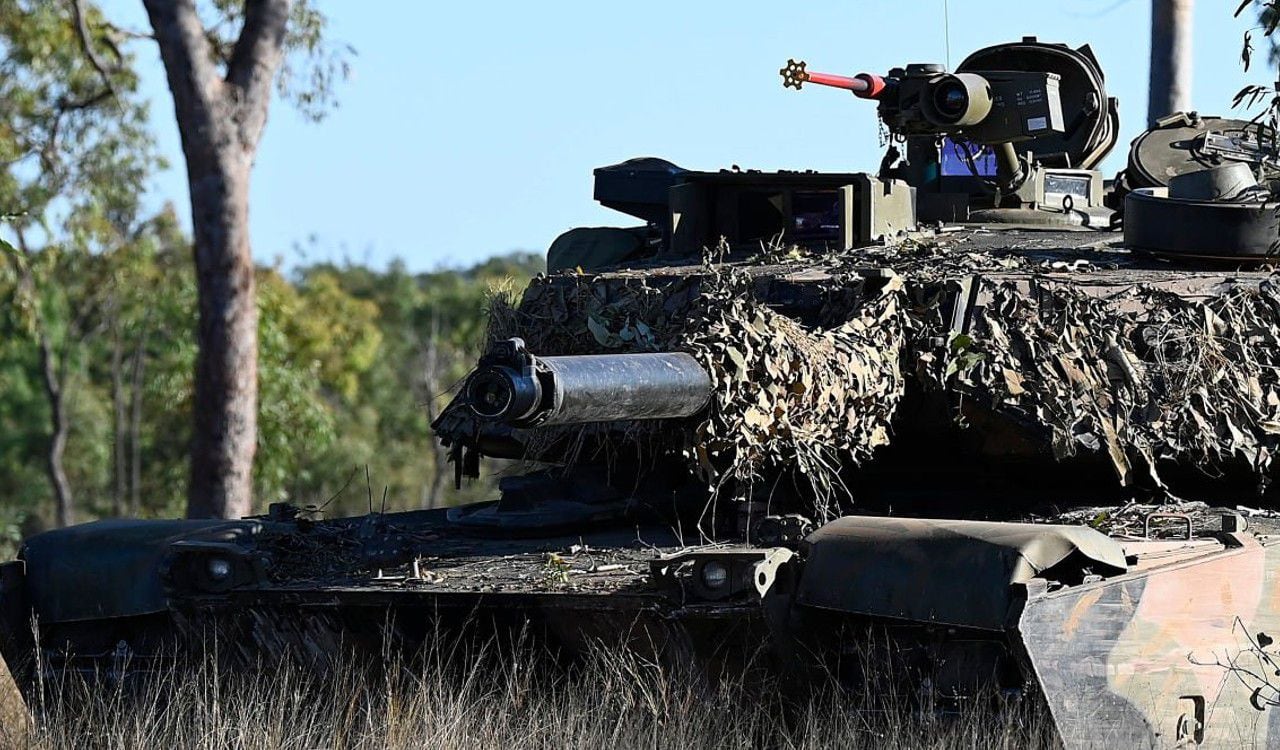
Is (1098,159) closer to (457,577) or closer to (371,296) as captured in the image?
(457,577)

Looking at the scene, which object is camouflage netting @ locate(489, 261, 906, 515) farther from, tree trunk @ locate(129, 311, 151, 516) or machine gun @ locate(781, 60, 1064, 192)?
tree trunk @ locate(129, 311, 151, 516)

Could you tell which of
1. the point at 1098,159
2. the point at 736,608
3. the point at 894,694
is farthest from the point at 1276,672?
the point at 1098,159

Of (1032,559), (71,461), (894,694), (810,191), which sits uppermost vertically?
(810,191)

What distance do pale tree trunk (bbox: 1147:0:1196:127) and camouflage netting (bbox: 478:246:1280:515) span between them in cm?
611

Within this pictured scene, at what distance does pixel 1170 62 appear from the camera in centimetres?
1395

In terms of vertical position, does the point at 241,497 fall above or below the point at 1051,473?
below

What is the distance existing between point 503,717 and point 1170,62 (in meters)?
8.76

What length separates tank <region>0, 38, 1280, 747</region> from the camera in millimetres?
6566

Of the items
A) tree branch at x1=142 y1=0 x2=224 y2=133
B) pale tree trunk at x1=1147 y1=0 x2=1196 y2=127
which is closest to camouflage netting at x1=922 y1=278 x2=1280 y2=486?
pale tree trunk at x1=1147 y1=0 x2=1196 y2=127

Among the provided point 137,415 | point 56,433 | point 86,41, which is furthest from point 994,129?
point 137,415

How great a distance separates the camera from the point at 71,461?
3309 centimetres

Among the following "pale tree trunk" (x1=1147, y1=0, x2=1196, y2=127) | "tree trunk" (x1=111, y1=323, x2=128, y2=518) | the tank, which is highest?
"pale tree trunk" (x1=1147, y1=0, x2=1196, y2=127)

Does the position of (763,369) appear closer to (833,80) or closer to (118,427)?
(833,80)

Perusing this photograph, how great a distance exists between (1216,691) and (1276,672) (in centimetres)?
38
